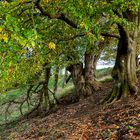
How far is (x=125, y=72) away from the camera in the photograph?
720 inches

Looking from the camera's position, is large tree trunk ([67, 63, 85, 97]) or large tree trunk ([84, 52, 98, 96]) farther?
large tree trunk ([84, 52, 98, 96])

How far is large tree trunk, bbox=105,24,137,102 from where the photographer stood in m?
18.0

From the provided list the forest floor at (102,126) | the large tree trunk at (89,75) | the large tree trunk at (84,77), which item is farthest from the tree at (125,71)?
the large tree trunk at (89,75)

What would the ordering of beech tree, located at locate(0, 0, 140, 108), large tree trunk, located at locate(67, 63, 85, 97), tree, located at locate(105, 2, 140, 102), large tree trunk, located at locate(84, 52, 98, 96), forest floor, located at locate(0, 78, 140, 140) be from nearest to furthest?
beech tree, located at locate(0, 0, 140, 108)
forest floor, located at locate(0, 78, 140, 140)
tree, located at locate(105, 2, 140, 102)
large tree trunk, located at locate(67, 63, 85, 97)
large tree trunk, located at locate(84, 52, 98, 96)

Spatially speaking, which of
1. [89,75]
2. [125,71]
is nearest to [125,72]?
[125,71]

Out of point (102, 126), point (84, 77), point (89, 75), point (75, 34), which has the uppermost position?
point (75, 34)

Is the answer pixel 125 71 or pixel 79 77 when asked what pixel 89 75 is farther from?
pixel 125 71

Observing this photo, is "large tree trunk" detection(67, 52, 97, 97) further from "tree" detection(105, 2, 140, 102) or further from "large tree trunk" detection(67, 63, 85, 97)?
"tree" detection(105, 2, 140, 102)

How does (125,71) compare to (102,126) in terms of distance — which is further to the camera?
(125,71)

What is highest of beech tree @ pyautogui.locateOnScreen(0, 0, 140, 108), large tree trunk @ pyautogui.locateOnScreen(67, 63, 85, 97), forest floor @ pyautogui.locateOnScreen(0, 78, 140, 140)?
beech tree @ pyautogui.locateOnScreen(0, 0, 140, 108)

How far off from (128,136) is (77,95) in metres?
13.1

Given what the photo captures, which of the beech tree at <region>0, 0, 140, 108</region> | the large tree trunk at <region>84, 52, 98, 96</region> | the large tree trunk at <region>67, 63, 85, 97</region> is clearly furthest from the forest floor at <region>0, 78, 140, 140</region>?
the large tree trunk at <region>84, 52, 98, 96</region>

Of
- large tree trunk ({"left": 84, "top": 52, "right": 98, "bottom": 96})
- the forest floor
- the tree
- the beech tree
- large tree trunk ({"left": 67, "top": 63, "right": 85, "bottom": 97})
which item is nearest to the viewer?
the beech tree

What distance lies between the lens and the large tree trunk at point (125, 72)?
18.0 meters
